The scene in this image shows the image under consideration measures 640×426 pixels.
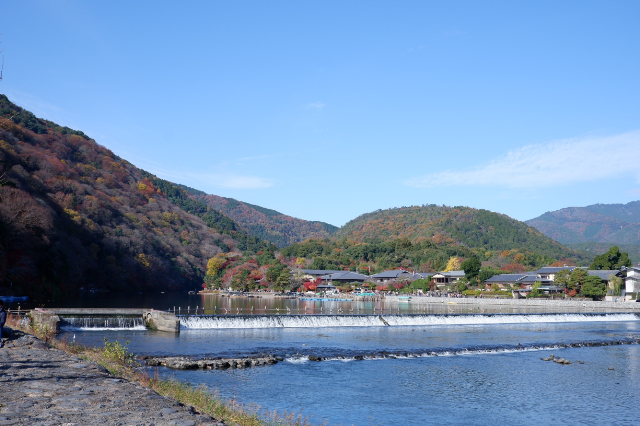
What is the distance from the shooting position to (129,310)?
33062 mm

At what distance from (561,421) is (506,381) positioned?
5037mm

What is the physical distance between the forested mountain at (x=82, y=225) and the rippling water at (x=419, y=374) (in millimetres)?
24483

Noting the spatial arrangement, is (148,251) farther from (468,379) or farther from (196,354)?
(468,379)

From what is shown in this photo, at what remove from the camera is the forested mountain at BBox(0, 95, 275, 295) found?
155 ft

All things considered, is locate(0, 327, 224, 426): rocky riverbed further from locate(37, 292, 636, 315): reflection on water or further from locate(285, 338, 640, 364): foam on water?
locate(37, 292, 636, 315): reflection on water

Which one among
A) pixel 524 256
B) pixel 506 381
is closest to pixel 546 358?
pixel 506 381

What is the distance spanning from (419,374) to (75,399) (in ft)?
50.1

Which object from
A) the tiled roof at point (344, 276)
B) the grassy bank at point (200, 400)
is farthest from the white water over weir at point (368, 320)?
the tiled roof at point (344, 276)

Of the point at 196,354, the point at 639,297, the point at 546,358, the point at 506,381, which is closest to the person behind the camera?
the point at 506,381

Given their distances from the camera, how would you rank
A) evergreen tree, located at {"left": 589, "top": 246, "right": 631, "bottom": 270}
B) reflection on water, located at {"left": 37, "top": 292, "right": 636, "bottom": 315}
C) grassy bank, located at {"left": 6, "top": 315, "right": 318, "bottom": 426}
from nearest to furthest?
1. grassy bank, located at {"left": 6, "top": 315, "right": 318, "bottom": 426}
2. reflection on water, located at {"left": 37, "top": 292, "right": 636, "bottom": 315}
3. evergreen tree, located at {"left": 589, "top": 246, "right": 631, "bottom": 270}

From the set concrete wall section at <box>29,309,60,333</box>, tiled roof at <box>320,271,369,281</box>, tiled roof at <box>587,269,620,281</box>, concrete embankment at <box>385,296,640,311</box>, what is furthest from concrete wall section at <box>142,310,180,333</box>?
tiled roof at <box>320,271,369,281</box>

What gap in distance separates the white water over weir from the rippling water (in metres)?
0.83

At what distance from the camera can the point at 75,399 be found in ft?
27.8

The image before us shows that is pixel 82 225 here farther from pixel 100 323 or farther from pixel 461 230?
pixel 461 230
